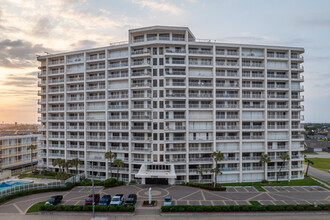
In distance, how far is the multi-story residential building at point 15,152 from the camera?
74.2m

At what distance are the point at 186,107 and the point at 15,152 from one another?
68408mm

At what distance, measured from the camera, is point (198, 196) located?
148 ft

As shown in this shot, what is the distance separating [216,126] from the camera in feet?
191

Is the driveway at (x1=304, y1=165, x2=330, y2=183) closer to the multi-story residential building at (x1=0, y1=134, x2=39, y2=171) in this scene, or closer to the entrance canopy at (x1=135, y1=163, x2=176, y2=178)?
the entrance canopy at (x1=135, y1=163, x2=176, y2=178)

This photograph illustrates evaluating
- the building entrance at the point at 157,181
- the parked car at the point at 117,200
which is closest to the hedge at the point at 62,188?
the building entrance at the point at 157,181

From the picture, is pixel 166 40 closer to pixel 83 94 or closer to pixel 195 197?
pixel 83 94

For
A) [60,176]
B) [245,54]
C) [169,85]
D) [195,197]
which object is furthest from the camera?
[245,54]

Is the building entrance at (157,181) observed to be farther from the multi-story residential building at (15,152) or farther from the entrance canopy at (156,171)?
the multi-story residential building at (15,152)

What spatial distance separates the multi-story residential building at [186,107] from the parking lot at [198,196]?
6.20 metres

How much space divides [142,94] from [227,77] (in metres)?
24.6

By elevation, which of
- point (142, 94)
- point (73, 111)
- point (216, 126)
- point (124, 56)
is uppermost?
point (124, 56)

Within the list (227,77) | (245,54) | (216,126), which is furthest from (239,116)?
(245,54)

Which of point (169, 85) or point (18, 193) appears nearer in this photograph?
point (18, 193)

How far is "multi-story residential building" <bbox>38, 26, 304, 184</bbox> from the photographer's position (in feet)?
186
